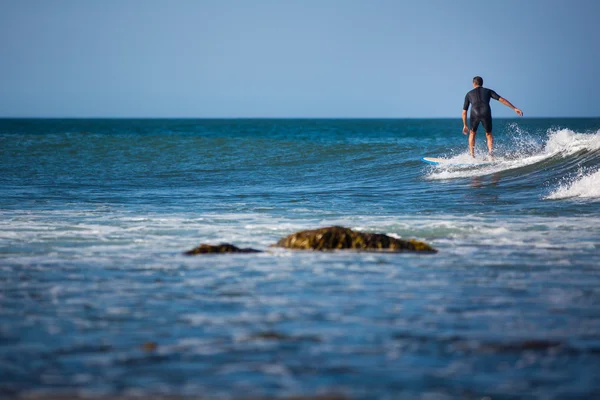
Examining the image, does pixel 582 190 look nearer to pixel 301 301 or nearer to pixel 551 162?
pixel 551 162

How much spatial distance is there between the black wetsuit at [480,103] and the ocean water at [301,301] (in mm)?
3170

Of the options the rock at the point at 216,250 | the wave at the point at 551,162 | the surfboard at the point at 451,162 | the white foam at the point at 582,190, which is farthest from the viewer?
the surfboard at the point at 451,162

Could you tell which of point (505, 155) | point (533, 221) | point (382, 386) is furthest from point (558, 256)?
point (505, 155)

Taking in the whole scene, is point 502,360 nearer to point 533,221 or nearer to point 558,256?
point 558,256

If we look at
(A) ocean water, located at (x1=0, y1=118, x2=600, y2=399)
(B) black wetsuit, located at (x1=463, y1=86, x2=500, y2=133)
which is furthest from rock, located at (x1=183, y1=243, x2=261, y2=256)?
(B) black wetsuit, located at (x1=463, y1=86, x2=500, y2=133)

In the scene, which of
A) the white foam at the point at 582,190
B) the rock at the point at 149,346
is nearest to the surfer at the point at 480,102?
the white foam at the point at 582,190

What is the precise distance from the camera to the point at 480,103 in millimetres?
15875

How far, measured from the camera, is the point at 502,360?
3.93 metres

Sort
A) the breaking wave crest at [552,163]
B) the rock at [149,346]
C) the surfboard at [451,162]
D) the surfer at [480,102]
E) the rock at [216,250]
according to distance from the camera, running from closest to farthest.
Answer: the rock at [149,346] < the rock at [216,250] < the surfer at [480,102] < the breaking wave crest at [552,163] < the surfboard at [451,162]

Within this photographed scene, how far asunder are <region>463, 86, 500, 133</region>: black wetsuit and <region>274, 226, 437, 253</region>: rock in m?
8.98

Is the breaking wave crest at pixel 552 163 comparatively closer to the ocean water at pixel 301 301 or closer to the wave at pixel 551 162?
the wave at pixel 551 162

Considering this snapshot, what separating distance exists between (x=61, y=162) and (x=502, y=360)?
2308cm

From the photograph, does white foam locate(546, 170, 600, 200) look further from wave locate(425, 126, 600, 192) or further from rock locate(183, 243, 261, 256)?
rock locate(183, 243, 261, 256)

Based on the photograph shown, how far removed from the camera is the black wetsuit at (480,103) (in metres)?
15.8
